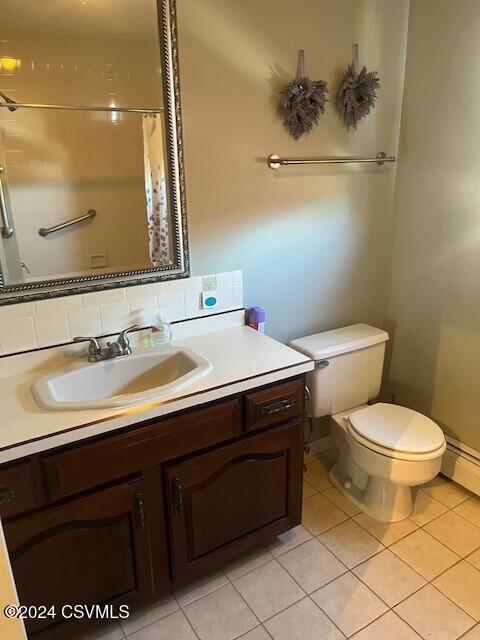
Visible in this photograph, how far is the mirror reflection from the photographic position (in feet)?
4.85

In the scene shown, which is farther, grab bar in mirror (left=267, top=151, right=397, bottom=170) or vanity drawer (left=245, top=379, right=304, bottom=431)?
grab bar in mirror (left=267, top=151, right=397, bottom=170)

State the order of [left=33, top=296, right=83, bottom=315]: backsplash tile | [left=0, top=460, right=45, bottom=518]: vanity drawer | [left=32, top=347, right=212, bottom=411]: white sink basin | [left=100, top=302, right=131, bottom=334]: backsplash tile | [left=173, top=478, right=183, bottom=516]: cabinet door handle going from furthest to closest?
1. [left=100, top=302, right=131, bottom=334]: backsplash tile
2. [left=33, top=296, right=83, bottom=315]: backsplash tile
3. [left=173, top=478, right=183, bottom=516]: cabinet door handle
4. [left=32, top=347, right=212, bottom=411]: white sink basin
5. [left=0, top=460, right=45, bottom=518]: vanity drawer

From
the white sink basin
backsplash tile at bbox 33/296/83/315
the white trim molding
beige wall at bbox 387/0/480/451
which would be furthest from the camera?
the white trim molding

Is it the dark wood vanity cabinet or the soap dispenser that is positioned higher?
the soap dispenser

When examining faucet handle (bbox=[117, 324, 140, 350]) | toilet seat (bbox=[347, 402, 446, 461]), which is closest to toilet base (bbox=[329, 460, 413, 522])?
toilet seat (bbox=[347, 402, 446, 461])

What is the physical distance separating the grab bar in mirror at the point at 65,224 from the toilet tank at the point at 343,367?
41.5 inches

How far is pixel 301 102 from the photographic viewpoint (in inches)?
76.1

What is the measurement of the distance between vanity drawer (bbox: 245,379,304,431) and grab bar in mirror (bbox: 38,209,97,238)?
2.75 ft

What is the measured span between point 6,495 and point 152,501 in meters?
0.44

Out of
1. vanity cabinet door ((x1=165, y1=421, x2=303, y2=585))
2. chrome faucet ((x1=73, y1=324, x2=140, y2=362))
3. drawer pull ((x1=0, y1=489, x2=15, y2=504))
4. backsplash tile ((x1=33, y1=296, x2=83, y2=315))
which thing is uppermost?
backsplash tile ((x1=33, y1=296, x2=83, y2=315))

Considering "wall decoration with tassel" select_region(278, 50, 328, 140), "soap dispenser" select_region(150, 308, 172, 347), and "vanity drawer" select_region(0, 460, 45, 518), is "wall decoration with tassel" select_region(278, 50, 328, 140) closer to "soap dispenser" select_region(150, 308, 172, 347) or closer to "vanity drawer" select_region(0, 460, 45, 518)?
"soap dispenser" select_region(150, 308, 172, 347)

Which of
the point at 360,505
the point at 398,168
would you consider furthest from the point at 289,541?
the point at 398,168

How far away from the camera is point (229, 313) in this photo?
2.03 metres

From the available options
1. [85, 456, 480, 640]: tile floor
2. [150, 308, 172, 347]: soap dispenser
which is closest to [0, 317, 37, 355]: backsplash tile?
[150, 308, 172, 347]: soap dispenser
